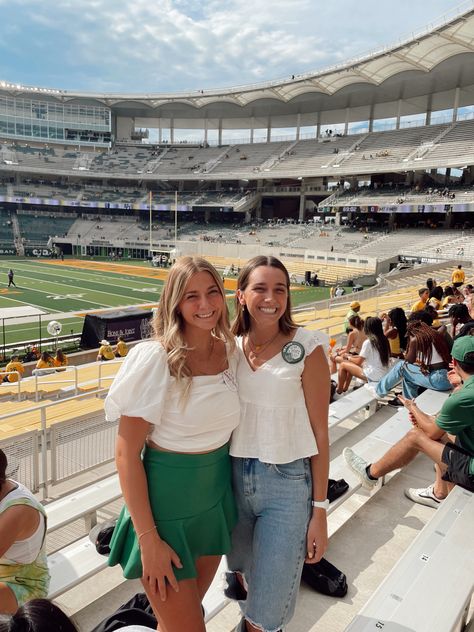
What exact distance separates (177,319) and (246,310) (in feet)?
1.37

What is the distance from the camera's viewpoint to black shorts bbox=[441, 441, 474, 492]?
2.91 meters

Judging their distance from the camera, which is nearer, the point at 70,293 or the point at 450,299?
the point at 450,299

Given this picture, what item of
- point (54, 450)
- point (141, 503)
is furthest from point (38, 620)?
point (54, 450)

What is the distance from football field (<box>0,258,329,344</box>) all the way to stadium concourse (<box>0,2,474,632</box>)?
0.19 meters

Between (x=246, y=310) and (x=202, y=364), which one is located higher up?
(x=246, y=310)

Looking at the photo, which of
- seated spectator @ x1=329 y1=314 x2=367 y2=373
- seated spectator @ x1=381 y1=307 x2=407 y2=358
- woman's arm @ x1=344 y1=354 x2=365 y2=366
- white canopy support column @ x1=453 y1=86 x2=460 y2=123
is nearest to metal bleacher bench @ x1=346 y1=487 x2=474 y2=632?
woman's arm @ x1=344 y1=354 x2=365 y2=366

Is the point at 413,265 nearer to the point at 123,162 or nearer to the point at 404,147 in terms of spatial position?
the point at 404,147

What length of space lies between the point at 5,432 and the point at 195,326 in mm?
4846

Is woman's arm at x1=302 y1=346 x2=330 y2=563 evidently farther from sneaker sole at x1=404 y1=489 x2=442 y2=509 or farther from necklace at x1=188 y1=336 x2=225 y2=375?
sneaker sole at x1=404 y1=489 x2=442 y2=509

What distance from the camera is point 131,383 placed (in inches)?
64.8

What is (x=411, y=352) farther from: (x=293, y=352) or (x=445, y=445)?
(x=293, y=352)

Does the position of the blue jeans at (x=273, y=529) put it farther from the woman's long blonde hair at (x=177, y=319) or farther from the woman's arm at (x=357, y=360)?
the woman's arm at (x=357, y=360)

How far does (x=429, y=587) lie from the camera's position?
2082 millimetres

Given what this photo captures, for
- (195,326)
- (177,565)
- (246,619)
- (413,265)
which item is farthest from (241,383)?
(413,265)
